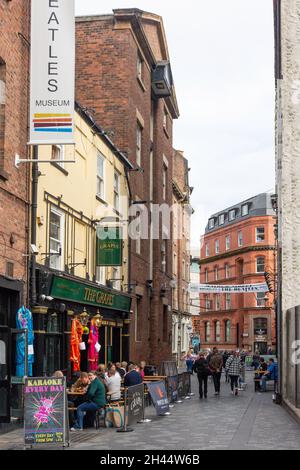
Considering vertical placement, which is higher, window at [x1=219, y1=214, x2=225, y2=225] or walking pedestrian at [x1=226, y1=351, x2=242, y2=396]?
window at [x1=219, y1=214, x2=225, y2=225]

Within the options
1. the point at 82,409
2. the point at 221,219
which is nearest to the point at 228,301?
the point at 221,219

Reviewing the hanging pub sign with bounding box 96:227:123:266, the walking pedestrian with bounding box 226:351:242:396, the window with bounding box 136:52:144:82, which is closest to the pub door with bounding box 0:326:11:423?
the hanging pub sign with bounding box 96:227:123:266

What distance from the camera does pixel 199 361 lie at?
85.9 feet

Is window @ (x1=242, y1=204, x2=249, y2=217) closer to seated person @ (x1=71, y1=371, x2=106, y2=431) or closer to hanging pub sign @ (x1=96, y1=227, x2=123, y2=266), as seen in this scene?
hanging pub sign @ (x1=96, y1=227, x2=123, y2=266)

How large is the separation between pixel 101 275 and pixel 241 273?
56076 mm

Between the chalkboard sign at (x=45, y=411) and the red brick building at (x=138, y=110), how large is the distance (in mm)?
14994

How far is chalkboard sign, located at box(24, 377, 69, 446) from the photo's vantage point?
41.9 ft

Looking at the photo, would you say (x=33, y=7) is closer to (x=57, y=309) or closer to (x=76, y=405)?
(x=57, y=309)

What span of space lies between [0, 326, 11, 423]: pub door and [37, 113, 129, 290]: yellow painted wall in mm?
2813

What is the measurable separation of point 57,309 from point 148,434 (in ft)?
16.6

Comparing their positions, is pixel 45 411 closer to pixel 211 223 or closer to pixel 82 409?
pixel 82 409

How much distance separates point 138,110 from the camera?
101 feet

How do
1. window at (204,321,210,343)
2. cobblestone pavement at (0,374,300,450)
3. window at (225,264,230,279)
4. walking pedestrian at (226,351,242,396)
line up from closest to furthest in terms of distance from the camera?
cobblestone pavement at (0,374,300,450) → walking pedestrian at (226,351,242,396) → window at (225,264,230,279) → window at (204,321,210,343)
